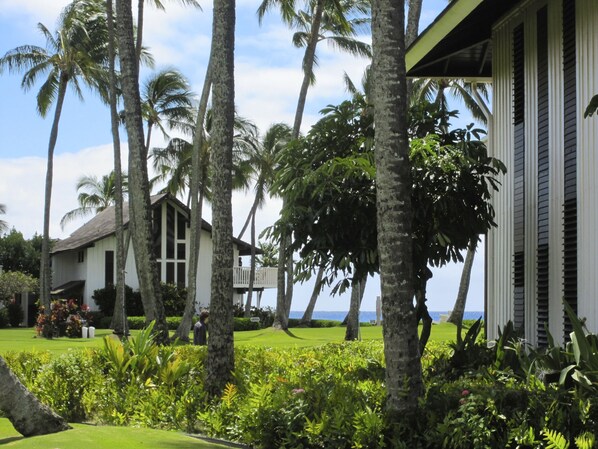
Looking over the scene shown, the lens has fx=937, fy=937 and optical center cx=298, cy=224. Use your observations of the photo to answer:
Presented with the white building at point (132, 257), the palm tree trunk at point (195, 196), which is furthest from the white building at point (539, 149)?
the white building at point (132, 257)

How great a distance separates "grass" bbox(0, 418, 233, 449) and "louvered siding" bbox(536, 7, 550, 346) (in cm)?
597

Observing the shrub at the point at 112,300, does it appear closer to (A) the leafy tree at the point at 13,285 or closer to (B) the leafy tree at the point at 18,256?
(A) the leafy tree at the point at 13,285

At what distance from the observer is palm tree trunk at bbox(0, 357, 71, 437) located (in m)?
9.69

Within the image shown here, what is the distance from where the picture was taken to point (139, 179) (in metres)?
18.7

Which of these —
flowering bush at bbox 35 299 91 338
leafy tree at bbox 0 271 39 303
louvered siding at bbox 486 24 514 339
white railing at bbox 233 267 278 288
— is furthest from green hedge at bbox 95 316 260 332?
louvered siding at bbox 486 24 514 339

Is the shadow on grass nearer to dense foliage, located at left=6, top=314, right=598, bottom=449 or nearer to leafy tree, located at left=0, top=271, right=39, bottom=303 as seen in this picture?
dense foliage, located at left=6, top=314, right=598, bottom=449

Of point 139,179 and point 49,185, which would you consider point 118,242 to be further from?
point 139,179

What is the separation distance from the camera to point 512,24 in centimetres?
1518

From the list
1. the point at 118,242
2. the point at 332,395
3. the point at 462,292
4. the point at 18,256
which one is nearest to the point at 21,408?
the point at 332,395

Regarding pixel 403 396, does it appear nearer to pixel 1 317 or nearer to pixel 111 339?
pixel 111 339

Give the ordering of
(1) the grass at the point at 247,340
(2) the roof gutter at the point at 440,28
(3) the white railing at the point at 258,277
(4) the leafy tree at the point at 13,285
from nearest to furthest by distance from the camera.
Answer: (2) the roof gutter at the point at 440,28, (1) the grass at the point at 247,340, (4) the leafy tree at the point at 13,285, (3) the white railing at the point at 258,277

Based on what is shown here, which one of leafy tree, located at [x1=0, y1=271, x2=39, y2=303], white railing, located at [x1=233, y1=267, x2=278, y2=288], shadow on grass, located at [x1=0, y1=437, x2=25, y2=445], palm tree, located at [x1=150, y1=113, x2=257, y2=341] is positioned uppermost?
palm tree, located at [x1=150, y1=113, x2=257, y2=341]

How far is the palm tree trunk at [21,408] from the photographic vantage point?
9.69m

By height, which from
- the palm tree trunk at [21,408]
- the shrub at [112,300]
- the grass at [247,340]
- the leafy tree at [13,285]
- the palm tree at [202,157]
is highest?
the palm tree at [202,157]
